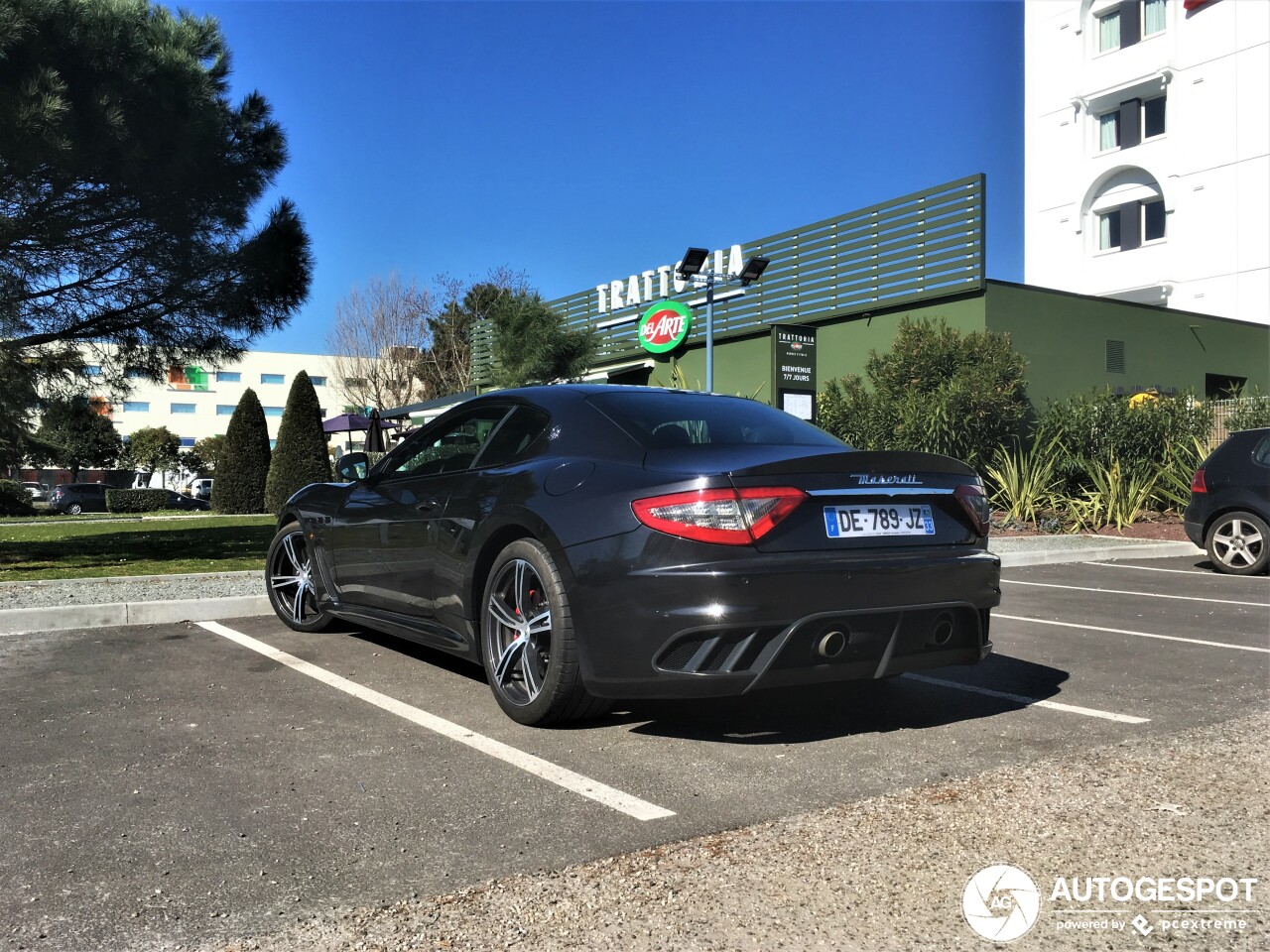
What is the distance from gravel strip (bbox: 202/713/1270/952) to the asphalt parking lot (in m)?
0.14

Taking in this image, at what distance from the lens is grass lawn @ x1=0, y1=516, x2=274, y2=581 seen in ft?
30.7

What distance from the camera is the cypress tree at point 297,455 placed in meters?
22.9

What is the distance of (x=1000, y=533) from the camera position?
14.3 metres

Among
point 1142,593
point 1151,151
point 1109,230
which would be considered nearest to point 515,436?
point 1142,593

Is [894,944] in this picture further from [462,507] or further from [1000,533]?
[1000,533]

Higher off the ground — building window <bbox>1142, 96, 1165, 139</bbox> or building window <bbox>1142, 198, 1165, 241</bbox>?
building window <bbox>1142, 96, 1165, 139</bbox>

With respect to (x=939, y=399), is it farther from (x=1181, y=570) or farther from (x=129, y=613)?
(x=129, y=613)

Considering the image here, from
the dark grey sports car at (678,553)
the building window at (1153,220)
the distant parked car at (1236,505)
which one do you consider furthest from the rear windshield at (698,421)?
the building window at (1153,220)

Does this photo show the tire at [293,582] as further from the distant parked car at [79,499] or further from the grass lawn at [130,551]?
the distant parked car at [79,499]

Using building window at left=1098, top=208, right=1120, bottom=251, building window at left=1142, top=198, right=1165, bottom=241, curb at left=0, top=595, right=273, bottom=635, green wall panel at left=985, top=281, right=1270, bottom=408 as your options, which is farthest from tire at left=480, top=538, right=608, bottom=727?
building window at left=1098, top=208, right=1120, bottom=251

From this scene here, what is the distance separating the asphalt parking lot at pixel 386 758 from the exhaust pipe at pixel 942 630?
0.37 m

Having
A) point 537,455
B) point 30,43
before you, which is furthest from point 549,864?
point 30,43

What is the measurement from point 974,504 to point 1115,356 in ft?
55.4

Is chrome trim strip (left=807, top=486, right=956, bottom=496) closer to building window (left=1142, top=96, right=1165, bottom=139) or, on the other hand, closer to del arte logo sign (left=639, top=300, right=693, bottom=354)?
del arte logo sign (left=639, top=300, right=693, bottom=354)
